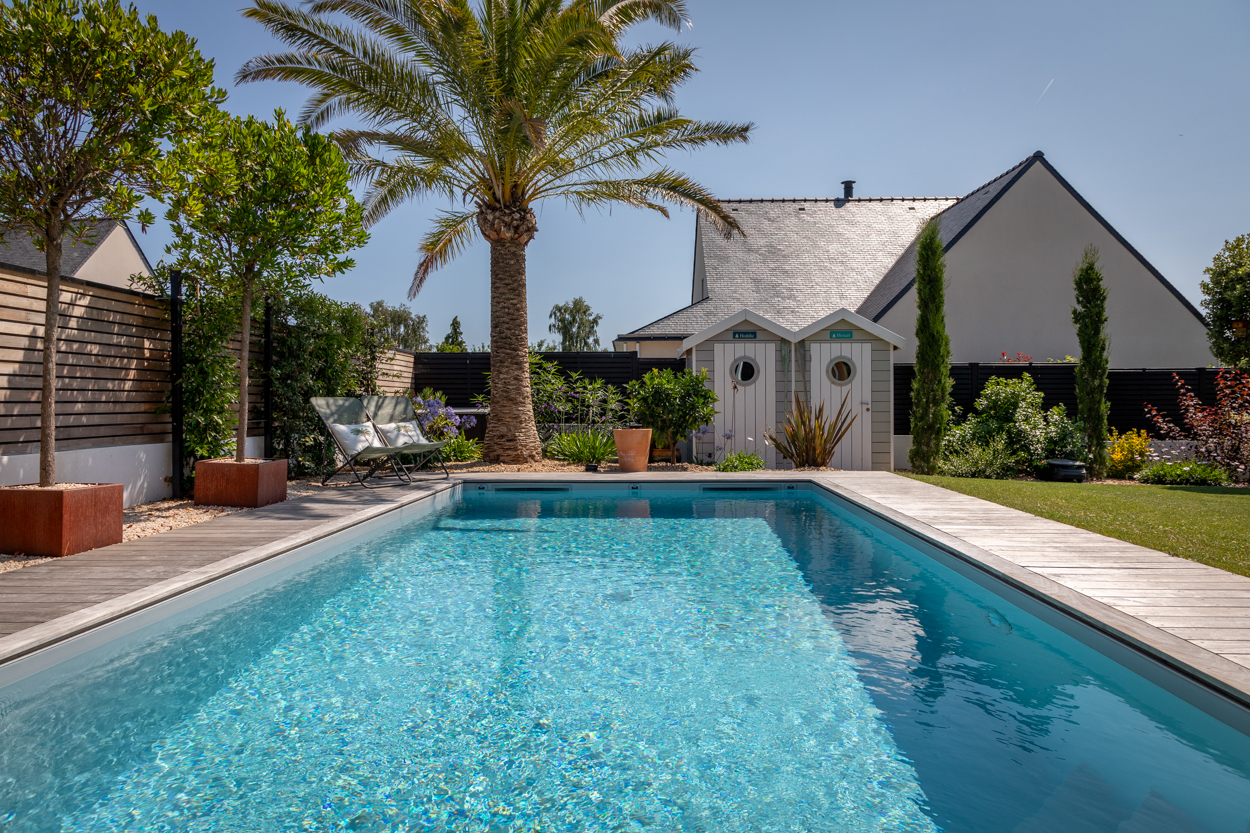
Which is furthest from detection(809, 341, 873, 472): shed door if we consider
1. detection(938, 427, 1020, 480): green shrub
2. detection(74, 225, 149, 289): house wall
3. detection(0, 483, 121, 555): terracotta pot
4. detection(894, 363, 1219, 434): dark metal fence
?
detection(74, 225, 149, 289): house wall

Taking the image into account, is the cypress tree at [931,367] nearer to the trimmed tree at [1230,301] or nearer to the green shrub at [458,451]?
the trimmed tree at [1230,301]

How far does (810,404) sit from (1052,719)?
8.21m

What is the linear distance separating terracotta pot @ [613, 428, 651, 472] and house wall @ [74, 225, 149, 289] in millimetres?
19273

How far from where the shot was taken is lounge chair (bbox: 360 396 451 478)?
8.71 metres

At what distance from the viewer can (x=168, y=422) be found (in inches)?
272

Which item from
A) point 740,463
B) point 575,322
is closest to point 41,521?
point 740,463

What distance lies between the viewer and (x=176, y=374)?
681 centimetres

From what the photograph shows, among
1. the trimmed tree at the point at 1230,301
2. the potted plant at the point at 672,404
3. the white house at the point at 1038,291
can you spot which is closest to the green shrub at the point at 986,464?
the white house at the point at 1038,291

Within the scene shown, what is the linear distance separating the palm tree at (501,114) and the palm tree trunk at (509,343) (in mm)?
23

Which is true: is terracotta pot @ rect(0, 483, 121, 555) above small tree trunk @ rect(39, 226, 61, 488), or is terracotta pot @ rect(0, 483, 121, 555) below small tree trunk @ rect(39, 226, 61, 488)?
below

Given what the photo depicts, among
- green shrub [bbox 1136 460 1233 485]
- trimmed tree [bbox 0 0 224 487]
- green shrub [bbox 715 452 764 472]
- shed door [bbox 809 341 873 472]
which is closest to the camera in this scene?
trimmed tree [bbox 0 0 224 487]

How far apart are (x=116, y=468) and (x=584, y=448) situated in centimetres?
625

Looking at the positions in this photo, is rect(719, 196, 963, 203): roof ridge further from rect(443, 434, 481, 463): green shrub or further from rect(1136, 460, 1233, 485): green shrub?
rect(443, 434, 481, 463): green shrub

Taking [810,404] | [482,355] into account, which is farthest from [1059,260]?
[482,355]
